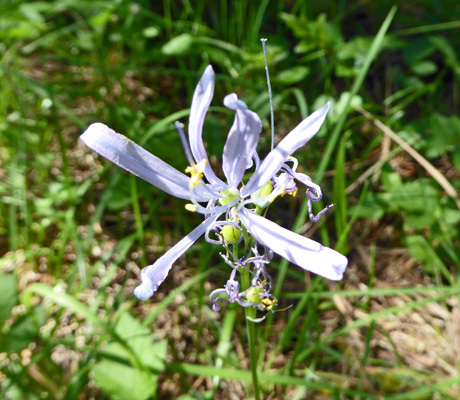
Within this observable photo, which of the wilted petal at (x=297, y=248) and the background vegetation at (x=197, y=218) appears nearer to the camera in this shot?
the wilted petal at (x=297, y=248)

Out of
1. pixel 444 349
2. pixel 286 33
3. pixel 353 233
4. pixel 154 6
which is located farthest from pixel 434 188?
pixel 154 6

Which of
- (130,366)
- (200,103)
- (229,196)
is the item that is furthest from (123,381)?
(200,103)

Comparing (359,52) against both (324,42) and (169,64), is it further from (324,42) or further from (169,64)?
(169,64)

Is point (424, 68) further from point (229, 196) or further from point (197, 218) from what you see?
point (229, 196)

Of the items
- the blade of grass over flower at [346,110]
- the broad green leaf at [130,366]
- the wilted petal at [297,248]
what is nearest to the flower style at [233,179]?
the wilted petal at [297,248]

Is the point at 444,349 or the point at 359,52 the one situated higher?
the point at 359,52

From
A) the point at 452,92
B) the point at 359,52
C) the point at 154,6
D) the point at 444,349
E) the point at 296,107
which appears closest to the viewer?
the point at 444,349

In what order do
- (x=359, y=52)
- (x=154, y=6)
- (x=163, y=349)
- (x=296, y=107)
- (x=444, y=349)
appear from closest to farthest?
1. (x=163, y=349)
2. (x=444, y=349)
3. (x=359, y=52)
4. (x=296, y=107)
5. (x=154, y=6)

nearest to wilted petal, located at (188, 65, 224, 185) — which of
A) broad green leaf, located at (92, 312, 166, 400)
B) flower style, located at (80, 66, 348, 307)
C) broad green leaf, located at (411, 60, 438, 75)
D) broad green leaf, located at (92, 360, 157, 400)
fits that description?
flower style, located at (80, 66, 348, 307)

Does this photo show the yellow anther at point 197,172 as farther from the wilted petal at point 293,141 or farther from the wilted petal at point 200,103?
the wilted petal at point 293,141
